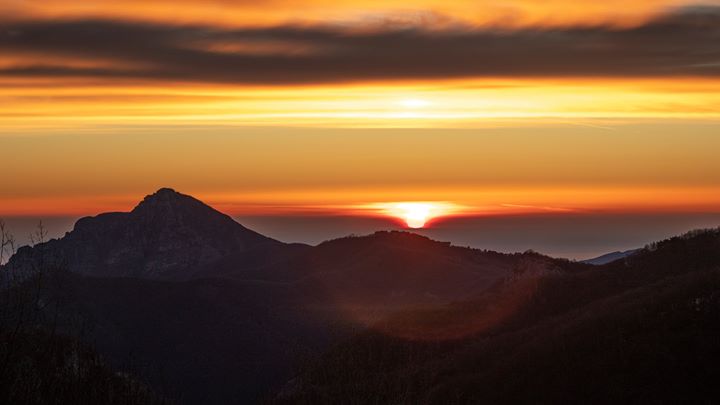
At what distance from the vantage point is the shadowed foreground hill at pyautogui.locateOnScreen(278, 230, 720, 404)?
49531 mm

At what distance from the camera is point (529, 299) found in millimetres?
96500

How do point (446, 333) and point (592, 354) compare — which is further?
point (446, 333)

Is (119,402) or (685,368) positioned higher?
(119,402)

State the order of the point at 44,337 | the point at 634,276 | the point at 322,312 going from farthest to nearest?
the point at 322,312
the point at 634,276
the point at 44,337

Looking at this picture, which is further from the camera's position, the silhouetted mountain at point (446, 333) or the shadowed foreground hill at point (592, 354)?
the silhouetted mountain at point (446, 333)

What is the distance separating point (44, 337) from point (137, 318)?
132 meters

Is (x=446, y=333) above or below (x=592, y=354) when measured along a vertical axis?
below

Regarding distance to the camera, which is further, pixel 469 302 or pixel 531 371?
pixel 469 302

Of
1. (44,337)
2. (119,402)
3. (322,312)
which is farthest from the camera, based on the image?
(322,312)

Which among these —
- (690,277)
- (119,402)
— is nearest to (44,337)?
(119,402)

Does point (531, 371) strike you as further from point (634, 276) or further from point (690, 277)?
point (634, 276)

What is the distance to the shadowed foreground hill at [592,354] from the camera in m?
49.5

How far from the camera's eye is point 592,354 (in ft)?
184

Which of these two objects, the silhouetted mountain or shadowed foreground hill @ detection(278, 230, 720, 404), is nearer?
shadowed foreground hill @ detection(278, 230, 720, 404)
